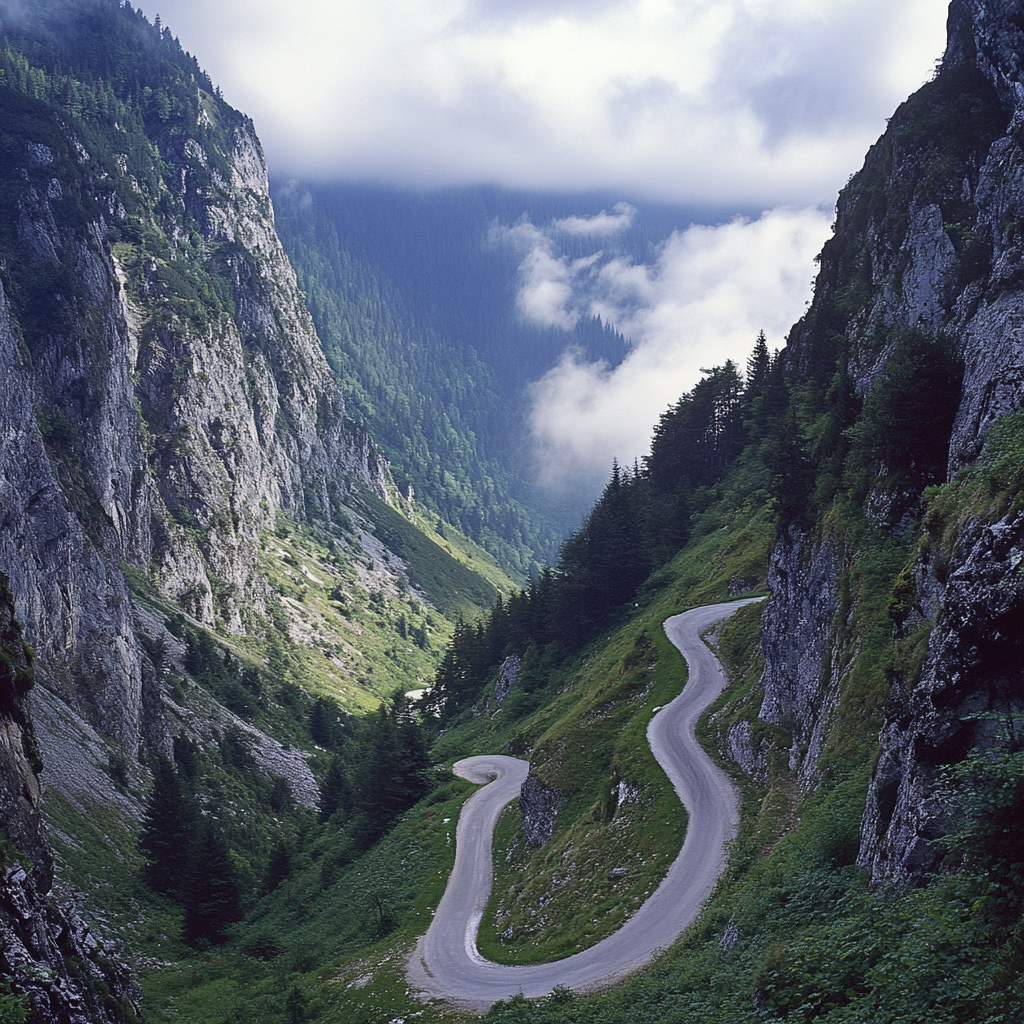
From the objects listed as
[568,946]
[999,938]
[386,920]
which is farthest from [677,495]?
[999,938]

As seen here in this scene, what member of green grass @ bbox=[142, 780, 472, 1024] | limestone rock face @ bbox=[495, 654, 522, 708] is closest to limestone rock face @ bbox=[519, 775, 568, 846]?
green grass @ bbox=[142, 780, 472, 1024]

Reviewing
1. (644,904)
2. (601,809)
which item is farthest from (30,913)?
(601,809)

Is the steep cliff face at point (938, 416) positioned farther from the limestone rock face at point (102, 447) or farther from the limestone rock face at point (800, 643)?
the limestone rock face at point (102, 447)

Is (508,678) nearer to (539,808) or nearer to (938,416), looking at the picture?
(539,808)

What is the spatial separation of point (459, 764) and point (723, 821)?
125 ft

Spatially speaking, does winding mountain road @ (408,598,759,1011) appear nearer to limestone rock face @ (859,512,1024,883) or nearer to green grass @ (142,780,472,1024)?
green grass @ (142,780,472,1024)

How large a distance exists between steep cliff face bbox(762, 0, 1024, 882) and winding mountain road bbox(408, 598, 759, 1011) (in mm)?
4908

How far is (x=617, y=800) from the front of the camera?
37219 mm

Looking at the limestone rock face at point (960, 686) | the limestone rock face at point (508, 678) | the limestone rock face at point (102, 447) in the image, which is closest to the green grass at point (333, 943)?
the limestone rock face at point (960, 686)

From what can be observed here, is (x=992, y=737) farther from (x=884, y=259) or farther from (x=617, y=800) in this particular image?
(x=884, y=259)

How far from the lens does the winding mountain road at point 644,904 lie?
2584cm

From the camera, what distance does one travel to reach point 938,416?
2689 centimetres

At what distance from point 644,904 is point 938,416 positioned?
2033 cm

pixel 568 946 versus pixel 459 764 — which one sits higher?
pixel 459 764
